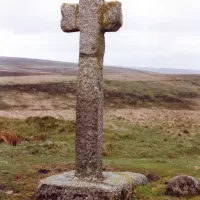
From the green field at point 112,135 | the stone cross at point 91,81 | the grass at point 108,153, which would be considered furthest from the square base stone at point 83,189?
the grass at point 108,153

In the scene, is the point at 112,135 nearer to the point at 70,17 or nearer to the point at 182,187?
the point at 182,187

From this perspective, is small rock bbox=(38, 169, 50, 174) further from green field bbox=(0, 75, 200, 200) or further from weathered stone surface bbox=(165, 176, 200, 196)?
weathered stone surface bbox=(165, 176, 200, 196)

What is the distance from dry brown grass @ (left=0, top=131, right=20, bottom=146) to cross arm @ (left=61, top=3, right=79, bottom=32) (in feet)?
57.3

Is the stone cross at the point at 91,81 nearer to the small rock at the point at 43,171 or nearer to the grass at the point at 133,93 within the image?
the small rock at the point at 43,171

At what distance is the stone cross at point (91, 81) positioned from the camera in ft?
39.6

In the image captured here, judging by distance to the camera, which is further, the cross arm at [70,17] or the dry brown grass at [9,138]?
the dry brown grass at [9,138]

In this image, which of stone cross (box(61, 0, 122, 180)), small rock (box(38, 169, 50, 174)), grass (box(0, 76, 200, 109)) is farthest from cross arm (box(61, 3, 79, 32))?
grass (box(0, 76, 200, 109))

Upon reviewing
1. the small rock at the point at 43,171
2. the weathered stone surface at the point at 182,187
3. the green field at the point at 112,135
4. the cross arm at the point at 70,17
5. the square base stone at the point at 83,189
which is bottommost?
the green field at the point at 112,135

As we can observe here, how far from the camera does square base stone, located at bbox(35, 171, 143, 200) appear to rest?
11.1 metres

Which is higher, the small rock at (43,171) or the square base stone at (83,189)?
the square base stone at (83,189)

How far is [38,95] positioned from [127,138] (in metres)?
33.2

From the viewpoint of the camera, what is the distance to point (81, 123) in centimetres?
1222

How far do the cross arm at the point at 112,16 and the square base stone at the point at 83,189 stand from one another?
4.38 m

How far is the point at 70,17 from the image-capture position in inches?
499
